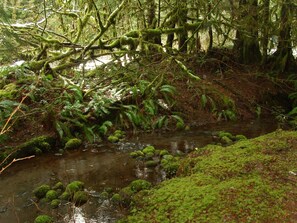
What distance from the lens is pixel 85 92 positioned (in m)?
8.23

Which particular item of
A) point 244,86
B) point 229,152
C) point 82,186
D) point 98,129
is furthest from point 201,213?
point 244,86

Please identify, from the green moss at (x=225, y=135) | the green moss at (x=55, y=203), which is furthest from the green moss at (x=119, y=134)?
the green moss at (x=55, y=203)

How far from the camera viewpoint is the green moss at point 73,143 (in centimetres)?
663

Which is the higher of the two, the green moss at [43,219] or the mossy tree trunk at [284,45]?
the mossy tree trunk at [284,45]

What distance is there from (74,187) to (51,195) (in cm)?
35

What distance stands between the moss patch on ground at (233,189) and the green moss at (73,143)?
115 inches

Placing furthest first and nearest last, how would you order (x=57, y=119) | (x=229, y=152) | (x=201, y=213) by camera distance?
(x=57, y=119)
(x=229, y=152)
(x=201, y=213)

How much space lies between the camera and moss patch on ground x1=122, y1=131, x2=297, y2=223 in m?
2.94

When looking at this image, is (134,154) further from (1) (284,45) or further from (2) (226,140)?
(1) (284,45)

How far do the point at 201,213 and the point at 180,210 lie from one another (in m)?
0.25

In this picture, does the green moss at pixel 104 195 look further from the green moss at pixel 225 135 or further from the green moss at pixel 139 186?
the green moss at pixel 225 135

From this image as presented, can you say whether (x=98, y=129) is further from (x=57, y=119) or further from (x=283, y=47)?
(x=283, y=47)

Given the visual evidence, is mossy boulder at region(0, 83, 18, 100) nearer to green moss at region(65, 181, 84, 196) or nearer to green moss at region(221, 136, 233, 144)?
green moss at region(65, 181, 84, 196)

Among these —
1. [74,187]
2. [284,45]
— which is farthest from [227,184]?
[284,45]
